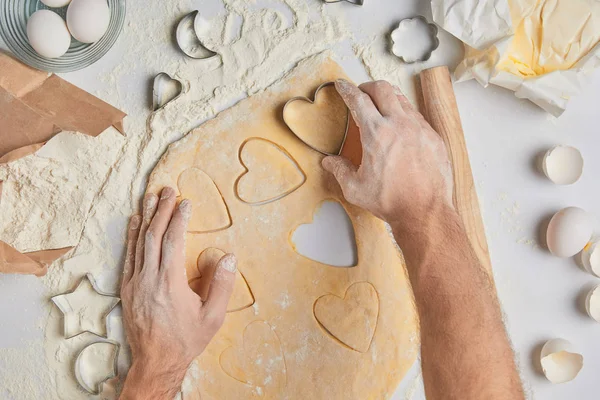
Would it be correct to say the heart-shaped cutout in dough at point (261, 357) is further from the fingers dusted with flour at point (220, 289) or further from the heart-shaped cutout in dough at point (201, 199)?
the heart-shaped cutout in dough at point (201, 199)

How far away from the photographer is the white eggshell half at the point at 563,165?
1.46 m

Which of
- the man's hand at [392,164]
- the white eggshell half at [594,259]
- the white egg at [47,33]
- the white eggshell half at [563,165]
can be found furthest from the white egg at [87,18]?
the white eggshell half at [594,259]

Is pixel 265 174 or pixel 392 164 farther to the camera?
pixel 265 174

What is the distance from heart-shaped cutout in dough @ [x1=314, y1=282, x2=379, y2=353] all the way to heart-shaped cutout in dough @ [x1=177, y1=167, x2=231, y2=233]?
311 millimetres

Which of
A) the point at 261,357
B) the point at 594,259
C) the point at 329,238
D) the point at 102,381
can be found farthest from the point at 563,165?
the point at 102,381

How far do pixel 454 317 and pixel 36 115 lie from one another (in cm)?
100

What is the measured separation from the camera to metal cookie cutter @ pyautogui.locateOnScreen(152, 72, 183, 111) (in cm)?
141

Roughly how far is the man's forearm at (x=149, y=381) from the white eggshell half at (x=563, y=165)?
991 millimetres

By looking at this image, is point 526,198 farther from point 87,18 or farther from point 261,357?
point 87,18

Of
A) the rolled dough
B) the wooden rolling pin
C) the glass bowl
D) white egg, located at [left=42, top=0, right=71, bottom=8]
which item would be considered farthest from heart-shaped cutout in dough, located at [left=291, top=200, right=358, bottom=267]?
white egg, located at [left=42, top=0, right=71, bottom=8]

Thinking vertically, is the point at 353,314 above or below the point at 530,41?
below

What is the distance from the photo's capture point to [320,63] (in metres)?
1.42

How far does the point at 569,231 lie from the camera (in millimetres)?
1427

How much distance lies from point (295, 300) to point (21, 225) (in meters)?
0.67
